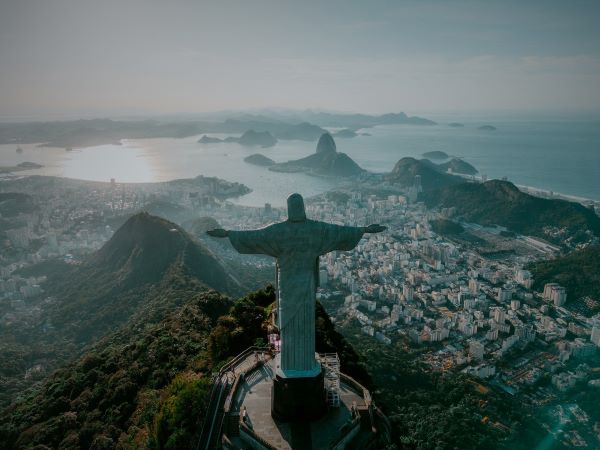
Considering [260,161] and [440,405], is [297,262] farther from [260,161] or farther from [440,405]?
[260,161]

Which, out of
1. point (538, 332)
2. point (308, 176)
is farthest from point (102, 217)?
point (538, 332)

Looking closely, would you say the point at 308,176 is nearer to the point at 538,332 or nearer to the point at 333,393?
the point at 538,332

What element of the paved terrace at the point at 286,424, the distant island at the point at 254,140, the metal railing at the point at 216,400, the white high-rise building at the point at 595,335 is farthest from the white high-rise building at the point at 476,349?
the distant island at the point at 254,140

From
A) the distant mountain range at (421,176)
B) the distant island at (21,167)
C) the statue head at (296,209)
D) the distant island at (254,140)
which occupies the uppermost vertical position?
the statue head at (296,209)

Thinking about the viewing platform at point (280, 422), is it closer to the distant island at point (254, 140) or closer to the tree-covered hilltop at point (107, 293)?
the tree-covered hilltop at point (107, 293)

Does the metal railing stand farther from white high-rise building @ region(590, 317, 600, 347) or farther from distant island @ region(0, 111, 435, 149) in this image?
distant island @ region(0, 111, 435, 149)

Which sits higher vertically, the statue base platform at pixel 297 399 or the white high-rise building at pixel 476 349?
the statue base platform at pixel 297 399
